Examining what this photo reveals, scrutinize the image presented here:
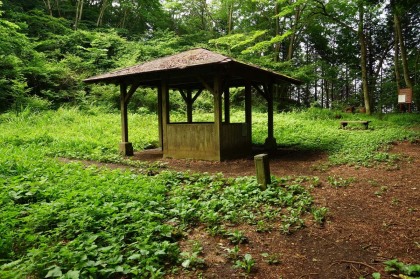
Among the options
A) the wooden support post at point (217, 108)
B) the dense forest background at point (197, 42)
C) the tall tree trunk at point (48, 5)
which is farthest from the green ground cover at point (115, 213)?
the tall tree trunk at point (48, 5)

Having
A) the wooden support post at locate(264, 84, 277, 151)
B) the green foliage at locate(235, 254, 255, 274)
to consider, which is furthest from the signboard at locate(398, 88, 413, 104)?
the green foliage at locate(235, 254, 255, 274)

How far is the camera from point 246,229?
4109 mm

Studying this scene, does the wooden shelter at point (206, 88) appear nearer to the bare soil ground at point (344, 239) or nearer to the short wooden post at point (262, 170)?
the short wooden post at point (262, 170)

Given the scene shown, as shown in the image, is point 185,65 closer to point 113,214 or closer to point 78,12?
point 113,214

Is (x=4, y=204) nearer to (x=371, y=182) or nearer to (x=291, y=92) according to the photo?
(x=371, y=182)

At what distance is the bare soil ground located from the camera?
3172mm

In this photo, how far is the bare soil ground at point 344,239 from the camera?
10.4ft

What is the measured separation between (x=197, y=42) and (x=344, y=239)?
26.2m

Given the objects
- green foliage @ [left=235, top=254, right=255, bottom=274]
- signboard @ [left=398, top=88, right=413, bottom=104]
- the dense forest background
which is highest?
the dense forest background

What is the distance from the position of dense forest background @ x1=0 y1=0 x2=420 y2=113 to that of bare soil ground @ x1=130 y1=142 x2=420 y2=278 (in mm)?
8178

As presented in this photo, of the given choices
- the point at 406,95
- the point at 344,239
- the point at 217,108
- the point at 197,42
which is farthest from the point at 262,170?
the point at 197,42

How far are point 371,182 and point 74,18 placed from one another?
27.5 metres

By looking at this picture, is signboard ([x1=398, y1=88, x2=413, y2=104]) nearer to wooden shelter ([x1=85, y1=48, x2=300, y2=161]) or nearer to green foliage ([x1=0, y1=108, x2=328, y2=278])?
wooden shelter ([x1=85, y1=48, x2=300, y2=161])

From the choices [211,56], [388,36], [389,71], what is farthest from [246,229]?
[389,71]
